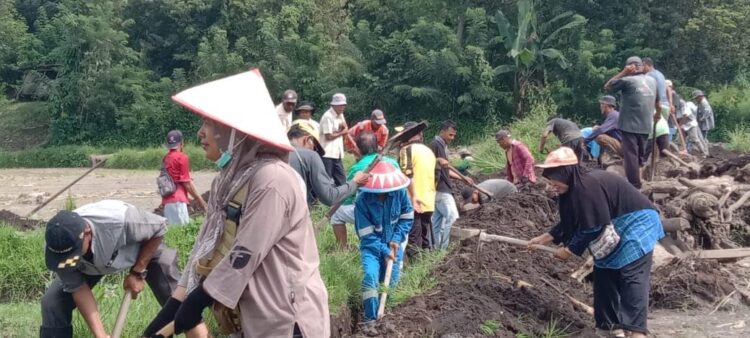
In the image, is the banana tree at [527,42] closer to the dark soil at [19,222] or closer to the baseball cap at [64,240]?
the dark soil at [19,222]

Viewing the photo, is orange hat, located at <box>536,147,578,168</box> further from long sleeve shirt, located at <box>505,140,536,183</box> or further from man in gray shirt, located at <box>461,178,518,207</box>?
long sleeve shirt, located at <box>505,140,536,183</box>

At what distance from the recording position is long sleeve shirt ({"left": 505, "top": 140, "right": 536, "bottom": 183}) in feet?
39.8

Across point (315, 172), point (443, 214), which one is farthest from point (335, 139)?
point (315, 172)

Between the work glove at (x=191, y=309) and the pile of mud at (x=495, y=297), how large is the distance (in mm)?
3031

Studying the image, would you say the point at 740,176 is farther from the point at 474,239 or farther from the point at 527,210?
the point at 474,239

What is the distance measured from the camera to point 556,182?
6.14m

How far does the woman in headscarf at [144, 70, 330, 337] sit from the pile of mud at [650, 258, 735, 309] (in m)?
5.30

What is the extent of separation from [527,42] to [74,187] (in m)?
14.2

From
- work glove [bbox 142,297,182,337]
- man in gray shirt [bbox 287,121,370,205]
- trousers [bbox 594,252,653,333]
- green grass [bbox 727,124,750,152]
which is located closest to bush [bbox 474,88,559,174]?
green grass [bbox 727,124,750,152]

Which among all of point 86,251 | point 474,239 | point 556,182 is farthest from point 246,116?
point 474,239

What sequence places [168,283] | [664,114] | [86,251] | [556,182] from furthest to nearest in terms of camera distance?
[664,114] → [556,182] → [168,283] → [86,251]

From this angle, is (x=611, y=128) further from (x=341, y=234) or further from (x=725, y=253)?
(x=341, y=234)

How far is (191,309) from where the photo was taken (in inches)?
137

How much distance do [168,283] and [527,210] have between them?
6393mm
